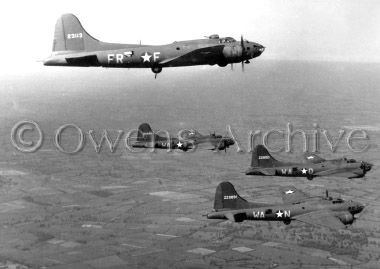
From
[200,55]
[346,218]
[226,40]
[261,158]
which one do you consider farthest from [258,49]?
[261,158]

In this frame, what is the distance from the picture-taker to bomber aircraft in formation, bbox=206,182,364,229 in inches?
2650

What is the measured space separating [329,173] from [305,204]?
7581 mm

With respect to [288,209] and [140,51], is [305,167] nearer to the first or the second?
[288,209]

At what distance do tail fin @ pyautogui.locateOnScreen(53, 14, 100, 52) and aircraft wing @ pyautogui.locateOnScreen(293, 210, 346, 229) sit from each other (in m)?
37.9

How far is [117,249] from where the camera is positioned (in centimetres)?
16075

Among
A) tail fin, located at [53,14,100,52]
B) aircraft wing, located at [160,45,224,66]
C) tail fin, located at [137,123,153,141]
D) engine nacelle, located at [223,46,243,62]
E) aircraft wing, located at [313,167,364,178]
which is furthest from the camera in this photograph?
tail fin, located at [137,123,153,141]

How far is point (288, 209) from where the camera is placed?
71062 mm

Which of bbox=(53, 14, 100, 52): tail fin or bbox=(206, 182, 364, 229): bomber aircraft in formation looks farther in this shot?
bbox=(206, 182, 364, 229): bomber aircraft in formation

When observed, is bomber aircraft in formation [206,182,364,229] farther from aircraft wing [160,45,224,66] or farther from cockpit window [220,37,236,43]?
aircraft wing [160,45,224,66]

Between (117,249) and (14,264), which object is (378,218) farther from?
(14,264)

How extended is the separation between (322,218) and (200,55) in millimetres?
35486

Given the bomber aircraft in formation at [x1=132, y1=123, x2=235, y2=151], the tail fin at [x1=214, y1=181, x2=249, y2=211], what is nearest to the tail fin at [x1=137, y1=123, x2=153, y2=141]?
the bomber aircraft in formation at [x1=132, y1=123, x2=235, y2=151]

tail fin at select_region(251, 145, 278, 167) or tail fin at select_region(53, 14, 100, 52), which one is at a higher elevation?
tail fin at select_region(53, 14, 100, 52)

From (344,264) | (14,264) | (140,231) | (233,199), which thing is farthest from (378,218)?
(233,199)
